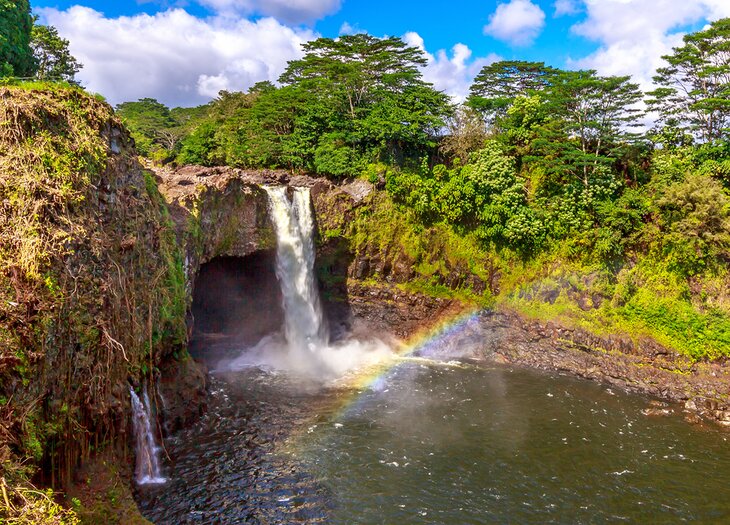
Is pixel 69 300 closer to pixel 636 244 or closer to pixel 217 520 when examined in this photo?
pixel 217 520

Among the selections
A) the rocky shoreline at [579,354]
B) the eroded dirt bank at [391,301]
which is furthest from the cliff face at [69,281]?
the rocky shoreline at [579,354]

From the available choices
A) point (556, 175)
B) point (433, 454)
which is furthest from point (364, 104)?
point (433, 454)

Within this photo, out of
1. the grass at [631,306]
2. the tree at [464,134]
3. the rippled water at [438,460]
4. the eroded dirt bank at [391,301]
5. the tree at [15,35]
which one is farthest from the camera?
the tree at [464,134]

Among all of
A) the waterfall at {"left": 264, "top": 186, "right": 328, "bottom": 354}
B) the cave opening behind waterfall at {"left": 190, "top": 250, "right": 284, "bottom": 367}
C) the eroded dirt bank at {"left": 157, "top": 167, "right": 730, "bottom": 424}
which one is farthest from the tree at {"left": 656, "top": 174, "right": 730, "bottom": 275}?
the cave opening behind waterfall at {"left": 190, "top": 250, "right": 284, "bottom": 367}

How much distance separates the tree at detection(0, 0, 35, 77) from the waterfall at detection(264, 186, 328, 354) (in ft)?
49.3

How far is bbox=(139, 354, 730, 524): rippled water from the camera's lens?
12.9 meters

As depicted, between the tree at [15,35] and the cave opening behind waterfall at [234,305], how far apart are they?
14392 millimetres

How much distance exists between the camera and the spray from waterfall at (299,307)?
1052 inches

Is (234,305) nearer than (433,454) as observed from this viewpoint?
No

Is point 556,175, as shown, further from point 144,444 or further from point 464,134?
point 144,444

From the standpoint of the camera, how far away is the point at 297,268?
2809cm

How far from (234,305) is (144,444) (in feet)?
50.2

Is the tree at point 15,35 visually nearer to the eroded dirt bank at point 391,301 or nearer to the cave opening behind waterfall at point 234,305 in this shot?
the eroded dirt bank at point 391,301

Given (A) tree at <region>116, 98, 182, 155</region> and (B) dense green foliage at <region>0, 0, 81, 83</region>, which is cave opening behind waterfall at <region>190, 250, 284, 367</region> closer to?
(B) dense green foliage at <region>0, 0, 81, 83</region>
